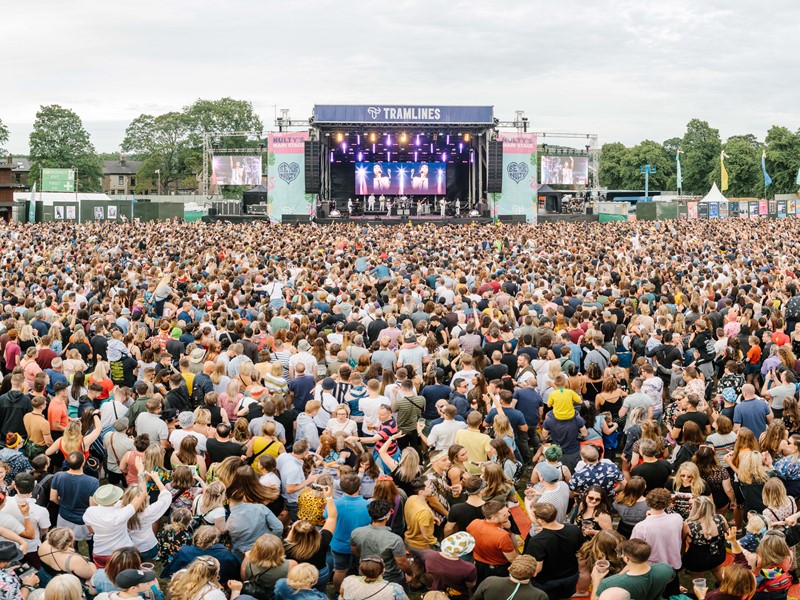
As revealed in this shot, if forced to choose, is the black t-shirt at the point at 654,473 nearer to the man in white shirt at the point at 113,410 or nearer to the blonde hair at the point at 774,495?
the blonde hair at the point at 774,495

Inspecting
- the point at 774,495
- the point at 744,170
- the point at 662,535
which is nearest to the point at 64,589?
the point at 662,535

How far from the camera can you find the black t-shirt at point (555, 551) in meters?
5.31

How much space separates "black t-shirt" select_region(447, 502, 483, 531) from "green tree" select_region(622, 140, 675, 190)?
98.6 meters

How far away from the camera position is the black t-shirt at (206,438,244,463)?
6.71 metres

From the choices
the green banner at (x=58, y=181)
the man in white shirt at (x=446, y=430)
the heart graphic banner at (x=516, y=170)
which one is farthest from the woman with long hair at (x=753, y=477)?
the green banner at (x=58, y=181)

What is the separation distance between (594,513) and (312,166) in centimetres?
3507

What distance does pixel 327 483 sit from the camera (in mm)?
5887

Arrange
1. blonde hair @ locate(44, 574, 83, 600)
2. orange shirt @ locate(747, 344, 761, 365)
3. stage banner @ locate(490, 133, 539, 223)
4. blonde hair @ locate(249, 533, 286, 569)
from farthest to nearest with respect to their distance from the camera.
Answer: stage banner @ locate(490, 133, 539, 223) → orange shirt @ locate(747, 344, 761, 365) → blonde hair @ locate(249, 533, 286, 569) → blonde hair @ locate(44, 574, 83, 600)

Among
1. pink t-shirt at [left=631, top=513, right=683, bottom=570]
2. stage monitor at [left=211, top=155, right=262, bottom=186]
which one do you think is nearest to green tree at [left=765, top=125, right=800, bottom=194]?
stage monitor at [left=211, top=155, right=262, bottom=186]

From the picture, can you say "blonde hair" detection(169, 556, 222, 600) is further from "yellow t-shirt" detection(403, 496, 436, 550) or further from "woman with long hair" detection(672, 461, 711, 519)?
"woman with long hair" detection(672, 461, 711, 519)

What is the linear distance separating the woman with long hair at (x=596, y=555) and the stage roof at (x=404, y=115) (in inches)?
1309

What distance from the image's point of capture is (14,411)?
7.68 m

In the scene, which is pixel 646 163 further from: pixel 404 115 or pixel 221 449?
pixel 221 449

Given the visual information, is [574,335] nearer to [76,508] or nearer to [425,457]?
[425,457]
